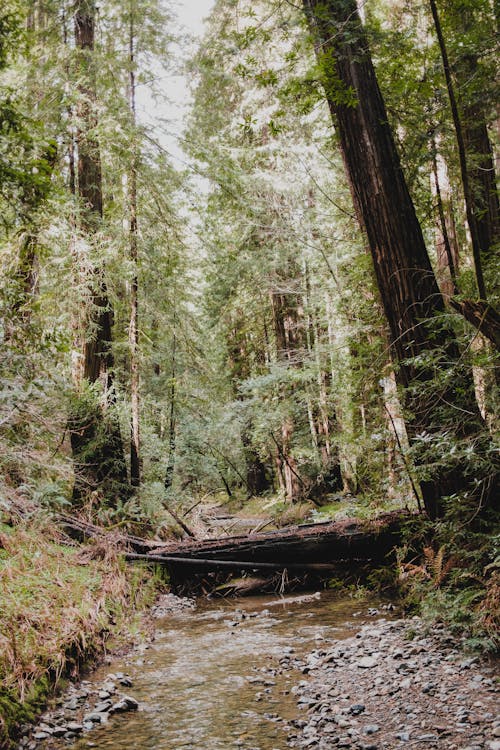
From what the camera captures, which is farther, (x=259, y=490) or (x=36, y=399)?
(x=259, y=490)

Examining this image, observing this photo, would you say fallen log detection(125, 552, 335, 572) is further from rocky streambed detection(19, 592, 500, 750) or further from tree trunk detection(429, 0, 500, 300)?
tree trunk detection(429, 0, 500, 300)

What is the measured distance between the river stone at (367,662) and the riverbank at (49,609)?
2.65 m

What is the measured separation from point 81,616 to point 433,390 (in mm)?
4389

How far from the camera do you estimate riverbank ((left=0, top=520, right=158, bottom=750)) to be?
4.10 metres

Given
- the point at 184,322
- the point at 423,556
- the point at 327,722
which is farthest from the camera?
the point at 184,322

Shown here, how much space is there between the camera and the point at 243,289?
59.4 ft

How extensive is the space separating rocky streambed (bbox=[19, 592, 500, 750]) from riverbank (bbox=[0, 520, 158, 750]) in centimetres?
23

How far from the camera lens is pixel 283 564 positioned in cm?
841

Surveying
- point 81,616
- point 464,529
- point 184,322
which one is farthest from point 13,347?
point 184,322

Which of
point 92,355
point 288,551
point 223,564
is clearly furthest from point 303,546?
point 92,355

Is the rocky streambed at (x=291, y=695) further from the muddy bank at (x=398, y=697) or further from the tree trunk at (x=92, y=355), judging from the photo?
the tree trunk at (x=92, y=355)

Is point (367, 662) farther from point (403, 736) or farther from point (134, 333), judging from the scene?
point (134, 333)

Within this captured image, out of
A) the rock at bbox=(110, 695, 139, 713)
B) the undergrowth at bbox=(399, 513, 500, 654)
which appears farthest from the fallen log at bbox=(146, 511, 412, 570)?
the rock at bbox=(110, 695, 139, 713)

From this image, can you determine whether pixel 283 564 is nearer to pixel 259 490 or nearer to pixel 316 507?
pixel 316 507
